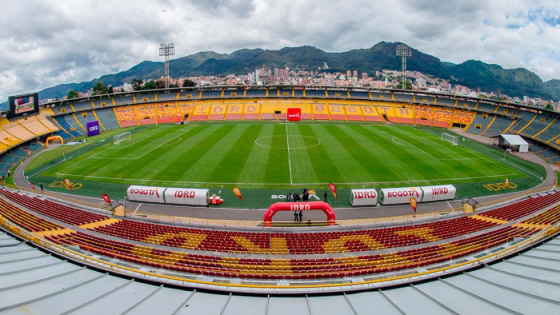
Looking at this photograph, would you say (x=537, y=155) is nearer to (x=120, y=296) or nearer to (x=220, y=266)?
(x=220, y=266)

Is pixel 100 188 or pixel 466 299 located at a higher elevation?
pixel 466 299

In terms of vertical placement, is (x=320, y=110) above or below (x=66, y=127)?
above

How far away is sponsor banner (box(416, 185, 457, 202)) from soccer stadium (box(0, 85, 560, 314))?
123 mm

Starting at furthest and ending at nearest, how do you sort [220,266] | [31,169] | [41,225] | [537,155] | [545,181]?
[537,155], [31,169], [545,181], [41,225], [220,266]

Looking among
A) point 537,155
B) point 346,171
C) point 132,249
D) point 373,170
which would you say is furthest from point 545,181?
point 132,249

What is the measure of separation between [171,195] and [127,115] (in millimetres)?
51524

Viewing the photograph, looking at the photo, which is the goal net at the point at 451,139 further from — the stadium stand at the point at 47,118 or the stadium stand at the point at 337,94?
the stadium stand at the point at 47,118

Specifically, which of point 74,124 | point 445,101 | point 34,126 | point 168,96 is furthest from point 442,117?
point 34,126

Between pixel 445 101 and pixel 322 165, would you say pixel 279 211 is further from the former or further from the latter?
pixel 445 101

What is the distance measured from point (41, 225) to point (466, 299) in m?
22.9

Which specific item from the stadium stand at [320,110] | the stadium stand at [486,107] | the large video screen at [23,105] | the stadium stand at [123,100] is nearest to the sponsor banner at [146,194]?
the large video screen at [23,105]

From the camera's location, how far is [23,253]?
996cm

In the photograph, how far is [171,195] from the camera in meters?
25.8

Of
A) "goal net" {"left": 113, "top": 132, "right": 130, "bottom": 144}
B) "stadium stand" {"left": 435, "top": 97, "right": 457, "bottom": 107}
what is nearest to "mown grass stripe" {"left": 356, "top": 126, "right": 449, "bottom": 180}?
"stadium stand" {"left": 435, "top": 97, "right": 457, "bottom": 107}
